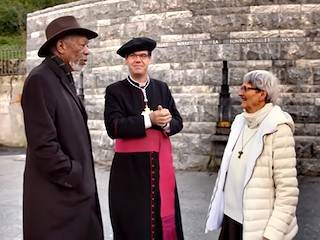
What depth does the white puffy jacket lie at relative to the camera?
3.36 metres

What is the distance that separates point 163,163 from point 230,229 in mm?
749

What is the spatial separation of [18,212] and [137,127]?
3.52 metres

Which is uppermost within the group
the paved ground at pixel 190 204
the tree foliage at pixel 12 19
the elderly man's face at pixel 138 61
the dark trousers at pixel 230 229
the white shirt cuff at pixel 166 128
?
the tree foliage at pixel 12 19

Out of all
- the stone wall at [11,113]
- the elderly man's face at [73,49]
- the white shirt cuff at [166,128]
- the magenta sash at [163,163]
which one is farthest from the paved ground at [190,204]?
the stone wall at [11,113]

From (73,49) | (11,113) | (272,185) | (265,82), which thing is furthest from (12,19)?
(272,185)

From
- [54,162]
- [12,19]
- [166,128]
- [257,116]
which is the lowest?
[54,162]

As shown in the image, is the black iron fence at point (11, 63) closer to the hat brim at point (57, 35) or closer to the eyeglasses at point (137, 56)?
the eyeglasses at point (137, 56)

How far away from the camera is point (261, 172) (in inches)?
134

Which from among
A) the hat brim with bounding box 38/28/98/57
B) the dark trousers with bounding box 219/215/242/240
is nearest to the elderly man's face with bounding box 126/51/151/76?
the hat brim with bounding box 38/28/98/57

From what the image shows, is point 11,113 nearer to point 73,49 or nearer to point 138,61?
point 138,61

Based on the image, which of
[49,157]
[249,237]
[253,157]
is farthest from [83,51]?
[249,237]

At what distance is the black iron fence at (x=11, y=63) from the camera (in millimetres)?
17094

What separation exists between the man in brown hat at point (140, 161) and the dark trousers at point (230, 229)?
20.2 inches

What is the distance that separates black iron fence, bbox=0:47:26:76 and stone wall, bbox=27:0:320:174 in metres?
7.05
